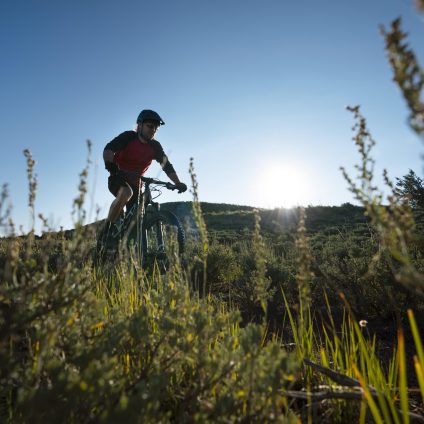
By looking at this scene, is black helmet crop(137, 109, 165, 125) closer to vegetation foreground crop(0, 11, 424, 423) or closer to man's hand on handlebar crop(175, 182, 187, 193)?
man's hand on handlebar crop(175, 182, 187, 193)

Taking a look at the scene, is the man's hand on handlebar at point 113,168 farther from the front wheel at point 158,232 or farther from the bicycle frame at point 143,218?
the front wheel at point 158,232

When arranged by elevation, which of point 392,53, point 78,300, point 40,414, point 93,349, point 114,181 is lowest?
point 40,414

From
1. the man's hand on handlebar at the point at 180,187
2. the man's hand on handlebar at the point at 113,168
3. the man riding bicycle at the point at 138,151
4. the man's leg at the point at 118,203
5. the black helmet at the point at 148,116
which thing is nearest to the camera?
the man's hand on handlebar at the point at 113,168

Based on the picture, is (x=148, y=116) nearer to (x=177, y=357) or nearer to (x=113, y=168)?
(x=113, y=168)

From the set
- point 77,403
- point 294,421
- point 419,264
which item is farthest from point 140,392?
point 419,264

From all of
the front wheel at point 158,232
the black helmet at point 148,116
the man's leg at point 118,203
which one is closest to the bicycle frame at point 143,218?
the front wheel at point 158,232

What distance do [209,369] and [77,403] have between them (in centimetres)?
52

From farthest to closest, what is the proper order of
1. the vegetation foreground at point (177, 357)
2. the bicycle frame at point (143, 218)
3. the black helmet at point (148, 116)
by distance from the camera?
the black helmet at point (148, 116), the bicycle frame at point (143, 218), the vegetation foreground at point (177, 357)

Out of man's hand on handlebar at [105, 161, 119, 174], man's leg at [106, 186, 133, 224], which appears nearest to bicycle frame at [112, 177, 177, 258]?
man's leg at [106, 186, 133, 224]

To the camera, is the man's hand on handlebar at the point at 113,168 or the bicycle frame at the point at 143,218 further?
the bicycle frame at the point at 143,218

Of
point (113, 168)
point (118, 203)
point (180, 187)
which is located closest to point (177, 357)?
point (113, 168)

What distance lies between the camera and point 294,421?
3.70 feet

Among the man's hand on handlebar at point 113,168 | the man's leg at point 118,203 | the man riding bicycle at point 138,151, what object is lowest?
the man's leg at point 118,203

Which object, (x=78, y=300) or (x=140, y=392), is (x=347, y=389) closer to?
(x=140, y=392)
